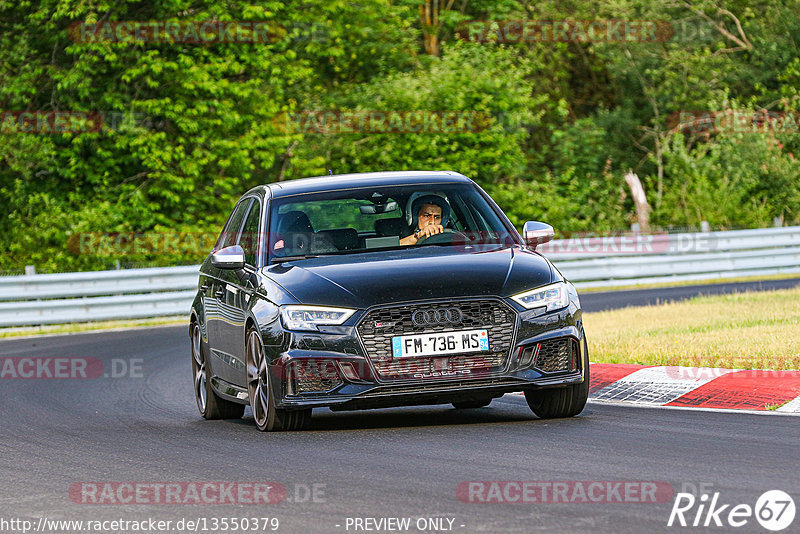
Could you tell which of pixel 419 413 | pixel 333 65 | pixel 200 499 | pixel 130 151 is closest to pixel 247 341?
pixel 419 413

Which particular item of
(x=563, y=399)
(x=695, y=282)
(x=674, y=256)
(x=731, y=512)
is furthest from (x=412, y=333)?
(x=674, y=256)

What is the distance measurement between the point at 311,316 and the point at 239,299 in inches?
48.4

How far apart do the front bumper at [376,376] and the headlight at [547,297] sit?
51mm

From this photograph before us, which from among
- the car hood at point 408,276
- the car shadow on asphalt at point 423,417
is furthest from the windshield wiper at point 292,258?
the car shadow on asphalt at point 423,417

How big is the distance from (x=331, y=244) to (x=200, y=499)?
3153 millimetres

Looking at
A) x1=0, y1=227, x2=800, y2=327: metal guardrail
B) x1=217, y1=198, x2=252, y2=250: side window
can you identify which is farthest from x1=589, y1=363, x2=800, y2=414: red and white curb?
x1=0, y1=227, x2=800, y2=327: metal guardrail

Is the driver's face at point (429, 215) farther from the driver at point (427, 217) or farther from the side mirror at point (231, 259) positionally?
the side mirror at point (231, 259)

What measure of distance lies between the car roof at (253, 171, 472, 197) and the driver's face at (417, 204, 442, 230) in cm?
32

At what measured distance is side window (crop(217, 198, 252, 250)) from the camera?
11.0 metres

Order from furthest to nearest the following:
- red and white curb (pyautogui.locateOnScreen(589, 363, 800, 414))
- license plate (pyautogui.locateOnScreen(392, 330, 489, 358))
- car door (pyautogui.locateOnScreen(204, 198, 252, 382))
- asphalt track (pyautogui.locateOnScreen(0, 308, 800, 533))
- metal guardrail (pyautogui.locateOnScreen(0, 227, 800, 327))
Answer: metal guardrail (pyautogui.locateOnScreen(0, 227, 800, 327)), car door (pyautogui.locateOnScreen(204, 198, 252, 382)), red and white curb (pyautogui.locateOnScreen(589, 363, 800, 414)), license plate (pyautogui.locateOnScreen(392, 330, 489, 358)), asphalt track (pyautogui.locateOnScreen(0, 308, 800, 533))

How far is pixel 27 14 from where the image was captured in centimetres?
3409

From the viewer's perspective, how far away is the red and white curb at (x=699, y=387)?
30.8 feet

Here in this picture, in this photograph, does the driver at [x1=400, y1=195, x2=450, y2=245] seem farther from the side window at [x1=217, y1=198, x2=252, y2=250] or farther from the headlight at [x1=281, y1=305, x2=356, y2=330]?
the side window at [x1=217, y1=198, x2=252, y2=250]

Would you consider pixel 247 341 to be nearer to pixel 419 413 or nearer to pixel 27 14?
pixel 419 413
